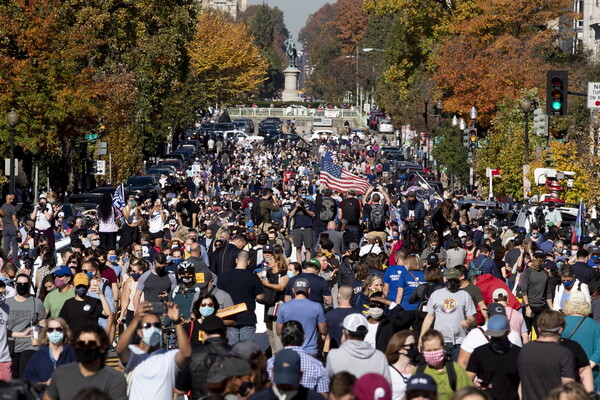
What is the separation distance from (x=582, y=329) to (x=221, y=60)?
108 meters

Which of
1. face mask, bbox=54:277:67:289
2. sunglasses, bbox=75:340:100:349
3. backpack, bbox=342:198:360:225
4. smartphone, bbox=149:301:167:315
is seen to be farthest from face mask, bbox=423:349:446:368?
backpack, bbox=342:198:360:225

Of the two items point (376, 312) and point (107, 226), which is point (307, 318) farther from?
point (107, 226)

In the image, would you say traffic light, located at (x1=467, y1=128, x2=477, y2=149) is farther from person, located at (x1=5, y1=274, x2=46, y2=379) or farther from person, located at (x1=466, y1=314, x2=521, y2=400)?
A: person, located at (x1=466, y1=314, x2=521, y2=400)

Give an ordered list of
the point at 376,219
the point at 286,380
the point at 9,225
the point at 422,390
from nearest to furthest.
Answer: the point at 422,390 → the point at 286,380 → the point at 376,219 → the point at 9,225

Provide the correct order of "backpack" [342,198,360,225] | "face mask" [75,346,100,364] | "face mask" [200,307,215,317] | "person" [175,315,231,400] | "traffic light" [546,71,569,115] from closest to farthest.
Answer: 1. "face mask" [75,346,100,364]
2. "person" [175,315,231,400]
3. "face mask" [200,307,215,317]
4. "backpack" [342,198,360,225]
5. "traffic light" [546,71,569,115]

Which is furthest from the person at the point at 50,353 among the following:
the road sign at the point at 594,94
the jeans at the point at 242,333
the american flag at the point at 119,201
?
the road sign at the point at 594,94

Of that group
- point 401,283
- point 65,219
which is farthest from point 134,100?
point 401,283

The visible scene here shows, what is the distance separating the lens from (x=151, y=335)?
36.3 ft

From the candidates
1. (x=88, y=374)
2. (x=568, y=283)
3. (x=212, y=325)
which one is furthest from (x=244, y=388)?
(x=568, y=283)

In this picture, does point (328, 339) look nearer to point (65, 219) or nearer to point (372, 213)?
point (372, 213)

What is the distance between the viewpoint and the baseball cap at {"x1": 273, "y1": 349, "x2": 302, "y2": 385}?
32.6 feet

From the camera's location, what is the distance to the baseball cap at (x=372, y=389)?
10164 mm

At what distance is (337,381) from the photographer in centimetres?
977

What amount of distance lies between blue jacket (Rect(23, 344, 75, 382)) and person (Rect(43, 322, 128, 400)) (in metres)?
1.96
